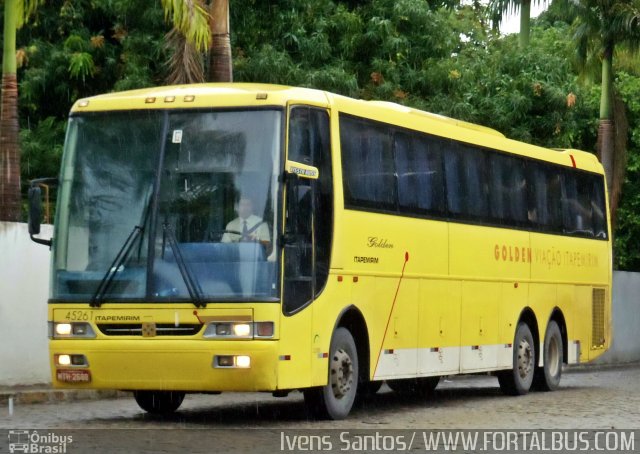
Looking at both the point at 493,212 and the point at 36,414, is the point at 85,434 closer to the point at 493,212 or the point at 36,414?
the point at 36,414

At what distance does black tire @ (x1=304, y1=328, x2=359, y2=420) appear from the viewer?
14.8 metres

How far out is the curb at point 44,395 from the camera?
17.0m

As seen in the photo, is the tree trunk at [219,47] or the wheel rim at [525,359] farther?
the tree trunk at [219,47]

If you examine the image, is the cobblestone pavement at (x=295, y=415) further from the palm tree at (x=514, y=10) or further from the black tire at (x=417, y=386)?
the palm tree at (x=514, y=10)

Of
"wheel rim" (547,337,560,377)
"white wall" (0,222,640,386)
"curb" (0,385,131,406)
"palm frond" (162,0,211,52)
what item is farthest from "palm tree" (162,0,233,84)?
"wheel rim" (547,337,560,377)

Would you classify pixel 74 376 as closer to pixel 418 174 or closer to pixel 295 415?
pixel 295 415

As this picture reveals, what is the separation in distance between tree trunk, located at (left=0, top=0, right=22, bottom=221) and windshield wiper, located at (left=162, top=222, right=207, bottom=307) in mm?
7420

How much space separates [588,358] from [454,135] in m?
6.16

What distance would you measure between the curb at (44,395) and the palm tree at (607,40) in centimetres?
1975

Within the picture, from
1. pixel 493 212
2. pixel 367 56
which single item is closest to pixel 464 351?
pixel 493 212

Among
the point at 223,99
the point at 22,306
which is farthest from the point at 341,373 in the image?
the point at 22,306

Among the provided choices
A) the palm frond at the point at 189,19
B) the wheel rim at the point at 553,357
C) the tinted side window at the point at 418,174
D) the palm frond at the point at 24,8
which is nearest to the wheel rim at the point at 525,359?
the wheel rim at the point at 553,357

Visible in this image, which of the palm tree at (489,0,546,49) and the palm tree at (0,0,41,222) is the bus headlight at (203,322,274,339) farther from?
the palm tree at (489,0,546,49)

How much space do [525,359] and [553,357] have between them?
1336 millimetres
